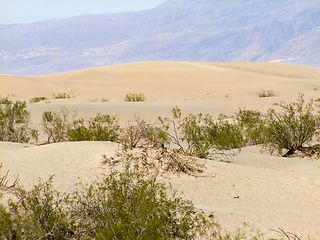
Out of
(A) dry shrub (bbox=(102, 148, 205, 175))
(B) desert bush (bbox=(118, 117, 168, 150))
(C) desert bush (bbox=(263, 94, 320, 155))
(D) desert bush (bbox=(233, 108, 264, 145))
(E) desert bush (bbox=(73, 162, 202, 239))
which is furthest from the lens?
(D) desert bush (bbox=(233, 108, 264, 145))

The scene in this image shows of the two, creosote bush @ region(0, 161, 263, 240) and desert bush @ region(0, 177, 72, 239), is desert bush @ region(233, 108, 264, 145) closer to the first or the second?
creosote bush @ region(0, 161, 263, 240)

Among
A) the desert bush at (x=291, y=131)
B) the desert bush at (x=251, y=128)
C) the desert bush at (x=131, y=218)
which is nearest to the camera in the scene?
the desert bush at (x=131, y=218)

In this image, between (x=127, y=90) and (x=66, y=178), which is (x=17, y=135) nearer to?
(x=66, y=178)

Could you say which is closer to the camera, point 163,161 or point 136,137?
point 163,161

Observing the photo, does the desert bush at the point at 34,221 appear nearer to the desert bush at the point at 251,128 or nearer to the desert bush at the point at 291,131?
the desert bush at the point at 291,131

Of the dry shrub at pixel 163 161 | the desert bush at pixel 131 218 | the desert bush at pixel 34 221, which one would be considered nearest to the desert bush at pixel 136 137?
the dry shrub at pixel 163 161

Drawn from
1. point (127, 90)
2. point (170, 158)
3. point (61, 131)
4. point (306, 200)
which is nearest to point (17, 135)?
point (61, 131)

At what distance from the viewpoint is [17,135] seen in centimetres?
1346

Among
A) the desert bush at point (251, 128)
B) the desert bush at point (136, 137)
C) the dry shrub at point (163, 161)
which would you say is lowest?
the desert bush at point (251, 128)

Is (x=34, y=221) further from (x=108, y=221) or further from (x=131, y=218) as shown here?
(x=131, y=218)

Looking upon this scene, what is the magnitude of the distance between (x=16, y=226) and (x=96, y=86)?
130 feet

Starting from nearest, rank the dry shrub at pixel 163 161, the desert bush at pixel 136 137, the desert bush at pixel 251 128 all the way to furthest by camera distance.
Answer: the dry shrub at pixel 163 161, the desert bush at pixel 136 137, the desert bush at pixel 251 128

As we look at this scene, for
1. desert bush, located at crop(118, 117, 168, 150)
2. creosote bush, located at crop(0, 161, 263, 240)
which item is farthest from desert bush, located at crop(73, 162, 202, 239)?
desert bush, located at crop(118, 117, 168, 150)

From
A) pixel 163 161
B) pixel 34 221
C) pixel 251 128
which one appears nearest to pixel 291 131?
pixel 251 128
